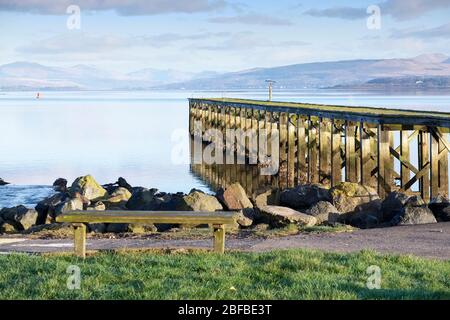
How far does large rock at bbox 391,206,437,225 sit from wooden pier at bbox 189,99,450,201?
4866 millimetres

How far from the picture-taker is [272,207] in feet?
55.8

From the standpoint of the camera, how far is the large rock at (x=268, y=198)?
22844mm

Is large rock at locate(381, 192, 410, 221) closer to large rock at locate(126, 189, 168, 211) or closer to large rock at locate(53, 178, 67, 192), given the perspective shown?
large rock at locate(126, 189, 168, 211)

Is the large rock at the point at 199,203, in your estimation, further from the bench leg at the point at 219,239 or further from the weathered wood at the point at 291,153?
the weathered wood at the point at 291,153

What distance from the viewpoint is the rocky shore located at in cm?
1622

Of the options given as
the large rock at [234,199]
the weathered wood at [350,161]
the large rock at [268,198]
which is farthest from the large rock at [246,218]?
the weathered wood at [350,161]

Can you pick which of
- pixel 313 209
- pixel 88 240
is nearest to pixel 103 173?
pixel 313 209

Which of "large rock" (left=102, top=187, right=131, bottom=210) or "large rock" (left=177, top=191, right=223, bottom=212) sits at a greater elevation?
"large rock" (left=177, top=191, right=223, bottom=212)

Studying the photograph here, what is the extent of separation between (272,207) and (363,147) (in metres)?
7.59

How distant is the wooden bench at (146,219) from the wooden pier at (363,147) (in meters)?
10.6

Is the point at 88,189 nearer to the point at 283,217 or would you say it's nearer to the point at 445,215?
the point at 283,217
